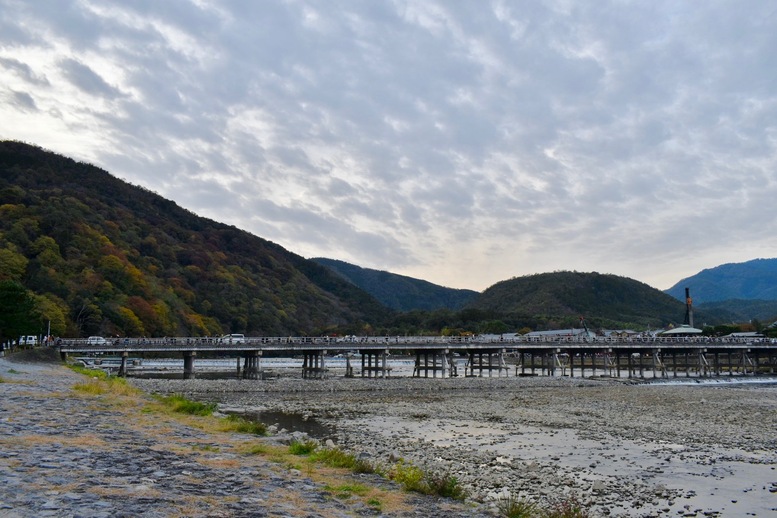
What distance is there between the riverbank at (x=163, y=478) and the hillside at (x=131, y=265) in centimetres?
4812

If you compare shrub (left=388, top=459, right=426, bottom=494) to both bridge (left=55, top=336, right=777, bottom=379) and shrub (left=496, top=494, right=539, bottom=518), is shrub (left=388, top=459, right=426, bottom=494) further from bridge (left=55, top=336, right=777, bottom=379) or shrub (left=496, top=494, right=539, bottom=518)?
bridge (left=55, top=336, right=777, bottom=379)

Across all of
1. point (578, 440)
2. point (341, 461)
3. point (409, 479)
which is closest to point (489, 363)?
point (578, 440)

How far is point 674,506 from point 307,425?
1394cm

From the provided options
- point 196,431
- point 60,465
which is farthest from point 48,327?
point 60,465

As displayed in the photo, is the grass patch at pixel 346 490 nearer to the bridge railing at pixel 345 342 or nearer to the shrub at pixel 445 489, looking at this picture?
the shrub at pixel 445 489

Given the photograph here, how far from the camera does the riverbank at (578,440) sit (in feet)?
38.8

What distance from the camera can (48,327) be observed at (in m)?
66.6

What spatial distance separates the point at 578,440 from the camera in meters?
19.0

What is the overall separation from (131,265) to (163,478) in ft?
342

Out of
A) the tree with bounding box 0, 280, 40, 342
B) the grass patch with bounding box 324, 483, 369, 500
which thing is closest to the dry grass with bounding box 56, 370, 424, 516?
the grass patch with bounding box 324, 483, 369, 500

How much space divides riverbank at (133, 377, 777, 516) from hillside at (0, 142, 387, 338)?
4115 centimetres

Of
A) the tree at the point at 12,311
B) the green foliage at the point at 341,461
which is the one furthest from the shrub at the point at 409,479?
the tree at the point at 12,311

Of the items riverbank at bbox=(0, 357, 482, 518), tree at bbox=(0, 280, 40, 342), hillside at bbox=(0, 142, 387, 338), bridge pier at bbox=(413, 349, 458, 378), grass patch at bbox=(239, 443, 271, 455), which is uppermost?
hillside at bbox=(0, 142, 387, 338)

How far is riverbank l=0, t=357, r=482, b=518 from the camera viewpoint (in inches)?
260
